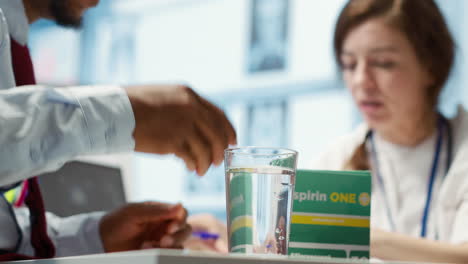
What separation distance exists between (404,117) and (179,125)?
1.14m

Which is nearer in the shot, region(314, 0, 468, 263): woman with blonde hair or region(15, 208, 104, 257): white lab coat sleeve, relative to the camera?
region(15, 208, 104, 257): white lab coat sleeve

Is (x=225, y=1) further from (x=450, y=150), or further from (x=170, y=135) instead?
(x=170, y=135)

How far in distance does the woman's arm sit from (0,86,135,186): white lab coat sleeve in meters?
0.62

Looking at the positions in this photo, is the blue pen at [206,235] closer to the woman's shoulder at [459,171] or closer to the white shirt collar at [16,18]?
the white shirt collar at [16,18]

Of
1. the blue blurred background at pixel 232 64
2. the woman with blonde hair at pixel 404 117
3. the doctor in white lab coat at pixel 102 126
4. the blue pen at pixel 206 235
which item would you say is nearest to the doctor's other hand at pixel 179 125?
the doctor in white lab coat at pixel 102 126

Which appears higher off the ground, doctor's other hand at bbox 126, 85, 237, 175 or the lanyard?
doctor's other hand at bbox 126, 85, 237, 175

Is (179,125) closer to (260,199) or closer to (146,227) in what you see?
(260,199)

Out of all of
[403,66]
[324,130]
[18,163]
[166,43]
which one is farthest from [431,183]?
[166,43]

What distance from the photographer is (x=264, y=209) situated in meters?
0.44

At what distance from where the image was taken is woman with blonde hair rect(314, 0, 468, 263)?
4.50 ft

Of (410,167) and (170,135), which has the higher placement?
(170,135)

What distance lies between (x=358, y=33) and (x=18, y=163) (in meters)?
1.17

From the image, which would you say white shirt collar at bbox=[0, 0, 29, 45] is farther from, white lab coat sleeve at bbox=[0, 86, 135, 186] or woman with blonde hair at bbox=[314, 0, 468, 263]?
woman with blonde hair at bbox=[314, 0, 468, 263]

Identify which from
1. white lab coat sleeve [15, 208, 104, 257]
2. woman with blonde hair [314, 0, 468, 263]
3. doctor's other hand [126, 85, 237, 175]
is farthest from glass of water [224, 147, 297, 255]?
woman with blonde hair [314, 0, 468, 263]
